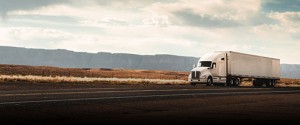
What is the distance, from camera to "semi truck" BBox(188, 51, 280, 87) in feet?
130

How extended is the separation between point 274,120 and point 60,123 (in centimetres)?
513

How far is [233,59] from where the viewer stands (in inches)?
1615

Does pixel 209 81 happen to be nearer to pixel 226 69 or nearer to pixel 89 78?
pixel 226 69

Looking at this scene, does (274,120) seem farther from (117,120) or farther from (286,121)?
(117,120)

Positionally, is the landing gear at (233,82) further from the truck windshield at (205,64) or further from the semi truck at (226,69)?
the truck windshield at (205,64)

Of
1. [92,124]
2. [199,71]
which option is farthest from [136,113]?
[199,71]

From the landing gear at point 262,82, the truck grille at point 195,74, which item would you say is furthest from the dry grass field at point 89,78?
the truck grille at point 195,74

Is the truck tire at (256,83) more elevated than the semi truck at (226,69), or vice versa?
the semi truck at (226,69)

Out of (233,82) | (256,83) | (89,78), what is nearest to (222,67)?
(233,82)

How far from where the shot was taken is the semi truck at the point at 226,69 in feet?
130

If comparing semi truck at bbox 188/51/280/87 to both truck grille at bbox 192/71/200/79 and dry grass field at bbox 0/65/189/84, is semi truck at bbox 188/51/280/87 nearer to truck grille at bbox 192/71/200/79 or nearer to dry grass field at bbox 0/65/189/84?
truck grille at bbox 192/71/200/79

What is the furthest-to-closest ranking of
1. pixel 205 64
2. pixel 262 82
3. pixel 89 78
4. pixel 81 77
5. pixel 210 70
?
pixel 81 77 < pixel 89 78 < pixel 262 82 < pixel 205 64 < pixel 210 70

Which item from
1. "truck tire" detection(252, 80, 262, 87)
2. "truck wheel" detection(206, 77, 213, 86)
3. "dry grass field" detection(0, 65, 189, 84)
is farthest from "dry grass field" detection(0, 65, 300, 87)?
"truck wheel" detection(206, 77, 213, 86)

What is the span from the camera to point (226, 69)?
133ft
